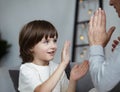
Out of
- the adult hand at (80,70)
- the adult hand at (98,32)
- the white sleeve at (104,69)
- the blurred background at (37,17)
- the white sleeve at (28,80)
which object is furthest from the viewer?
the blurred background at (37,17)

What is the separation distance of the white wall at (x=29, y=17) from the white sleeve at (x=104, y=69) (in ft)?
9.09

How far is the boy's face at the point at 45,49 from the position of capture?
1497 millimetres

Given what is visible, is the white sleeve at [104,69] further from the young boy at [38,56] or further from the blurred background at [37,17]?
the blurred background at [37,17]

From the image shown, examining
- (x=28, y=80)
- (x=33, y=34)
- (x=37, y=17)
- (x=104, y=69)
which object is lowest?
(x=28, y=80)

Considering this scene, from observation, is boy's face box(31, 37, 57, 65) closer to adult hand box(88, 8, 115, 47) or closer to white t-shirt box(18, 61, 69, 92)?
white t-shirt box(18, 61, 69, 92)

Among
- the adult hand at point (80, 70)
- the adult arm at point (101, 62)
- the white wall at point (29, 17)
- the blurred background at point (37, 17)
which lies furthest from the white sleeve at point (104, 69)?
the white wall at point (29, 17)

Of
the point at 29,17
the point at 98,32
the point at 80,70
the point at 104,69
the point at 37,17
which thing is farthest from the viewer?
the point at 29,17

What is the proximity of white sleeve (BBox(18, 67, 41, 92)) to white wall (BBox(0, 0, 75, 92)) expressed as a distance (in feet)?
7.74

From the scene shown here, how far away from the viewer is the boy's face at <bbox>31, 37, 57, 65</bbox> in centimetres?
150

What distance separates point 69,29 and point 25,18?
941 mm

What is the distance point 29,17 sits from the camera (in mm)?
4480

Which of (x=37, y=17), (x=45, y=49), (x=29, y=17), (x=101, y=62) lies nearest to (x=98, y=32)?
(x=101, y=62)

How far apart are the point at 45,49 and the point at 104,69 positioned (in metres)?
0.49

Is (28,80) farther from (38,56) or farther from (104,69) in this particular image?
(104,69)
